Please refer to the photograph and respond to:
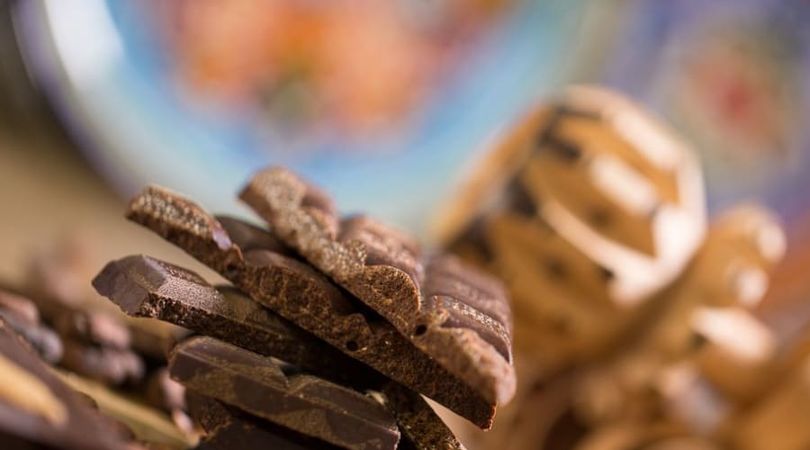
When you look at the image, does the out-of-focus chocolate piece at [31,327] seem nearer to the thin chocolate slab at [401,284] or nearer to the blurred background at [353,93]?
the thin chocolate slab at [401,284]

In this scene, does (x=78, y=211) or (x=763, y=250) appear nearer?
(x=763, y=250)

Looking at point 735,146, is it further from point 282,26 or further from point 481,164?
point 481,164

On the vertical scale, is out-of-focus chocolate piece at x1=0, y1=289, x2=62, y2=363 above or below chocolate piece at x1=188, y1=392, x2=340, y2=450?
above

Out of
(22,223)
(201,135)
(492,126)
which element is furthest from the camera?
(492,126)

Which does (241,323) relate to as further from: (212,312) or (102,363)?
(102,363)

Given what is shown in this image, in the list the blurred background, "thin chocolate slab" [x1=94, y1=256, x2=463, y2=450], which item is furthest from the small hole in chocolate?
the blurred background

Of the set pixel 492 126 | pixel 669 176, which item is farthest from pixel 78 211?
pixel 669 176

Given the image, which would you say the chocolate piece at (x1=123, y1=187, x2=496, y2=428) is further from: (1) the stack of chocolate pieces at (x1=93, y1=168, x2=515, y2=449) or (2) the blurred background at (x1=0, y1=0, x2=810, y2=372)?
(2) the blurred background at (x1=0, y1=0, x2=810, y2=372)
